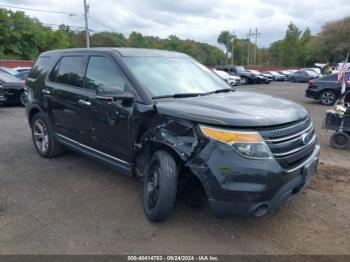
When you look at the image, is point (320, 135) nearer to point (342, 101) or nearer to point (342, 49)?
point (342, 101)

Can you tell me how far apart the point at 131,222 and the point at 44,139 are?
2856mm

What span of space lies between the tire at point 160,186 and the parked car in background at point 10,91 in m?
9.43

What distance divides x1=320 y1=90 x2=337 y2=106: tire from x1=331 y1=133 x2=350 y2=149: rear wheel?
28.7ft

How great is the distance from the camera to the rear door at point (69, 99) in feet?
14.7

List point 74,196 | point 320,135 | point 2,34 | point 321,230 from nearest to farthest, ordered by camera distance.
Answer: point 321,230 < point 74,196 < point 320,135 < point 2,34

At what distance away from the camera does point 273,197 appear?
3000mm

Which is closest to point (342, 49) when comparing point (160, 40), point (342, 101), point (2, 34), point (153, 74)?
point (160, 40)

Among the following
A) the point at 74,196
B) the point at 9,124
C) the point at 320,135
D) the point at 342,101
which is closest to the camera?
the point at 74,196

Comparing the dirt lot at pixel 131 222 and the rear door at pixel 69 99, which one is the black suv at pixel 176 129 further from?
the dirt lot at pixel 131 222

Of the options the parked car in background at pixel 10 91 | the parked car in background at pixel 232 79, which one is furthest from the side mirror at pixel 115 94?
the parked car in background at pixel 232 79

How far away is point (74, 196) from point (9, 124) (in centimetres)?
555

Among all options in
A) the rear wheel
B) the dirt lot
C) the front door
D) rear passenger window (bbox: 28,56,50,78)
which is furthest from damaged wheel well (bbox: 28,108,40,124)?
the rear wheel

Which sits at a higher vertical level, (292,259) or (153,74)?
(153,74)

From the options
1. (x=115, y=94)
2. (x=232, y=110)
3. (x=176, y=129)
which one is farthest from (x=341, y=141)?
A: (x=115, y=94)
